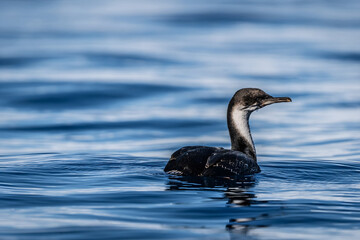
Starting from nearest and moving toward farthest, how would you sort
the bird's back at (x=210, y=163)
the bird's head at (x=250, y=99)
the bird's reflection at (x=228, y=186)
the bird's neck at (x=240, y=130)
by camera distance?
the bird's reflection at (x=228, y=186) < the bird's back at (x=210, y=163) < the bird's head at (x=250, y=99) < the bird's neck at (x=240, y=130)

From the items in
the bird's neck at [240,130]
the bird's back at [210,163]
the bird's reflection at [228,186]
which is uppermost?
the bird's neck at [240,130]

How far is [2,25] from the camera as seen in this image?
1233 inches

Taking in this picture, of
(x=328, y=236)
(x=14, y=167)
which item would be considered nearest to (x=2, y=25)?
(x=14, y=167)

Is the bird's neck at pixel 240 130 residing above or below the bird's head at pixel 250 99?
below

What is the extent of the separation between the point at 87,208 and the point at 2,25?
2390 cm

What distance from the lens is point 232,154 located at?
9742 millimetres

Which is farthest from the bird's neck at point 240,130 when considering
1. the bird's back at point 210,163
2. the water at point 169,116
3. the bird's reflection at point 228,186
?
the bird's reflection at point 228,186

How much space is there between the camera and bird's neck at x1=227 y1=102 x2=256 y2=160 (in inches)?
424

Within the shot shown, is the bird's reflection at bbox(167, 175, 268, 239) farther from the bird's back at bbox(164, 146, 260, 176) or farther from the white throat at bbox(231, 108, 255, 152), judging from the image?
the white throat at bbox(231, 108, 255, 152)

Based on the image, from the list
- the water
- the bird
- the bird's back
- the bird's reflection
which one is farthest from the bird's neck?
the bird's reflection

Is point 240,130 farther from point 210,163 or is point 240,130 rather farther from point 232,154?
point 210,163

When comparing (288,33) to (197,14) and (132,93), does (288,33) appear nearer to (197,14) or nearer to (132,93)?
(197,14)

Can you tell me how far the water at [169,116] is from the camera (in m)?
8.23

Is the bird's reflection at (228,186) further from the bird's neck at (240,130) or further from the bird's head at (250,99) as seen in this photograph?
the bird's head at (250,99)
